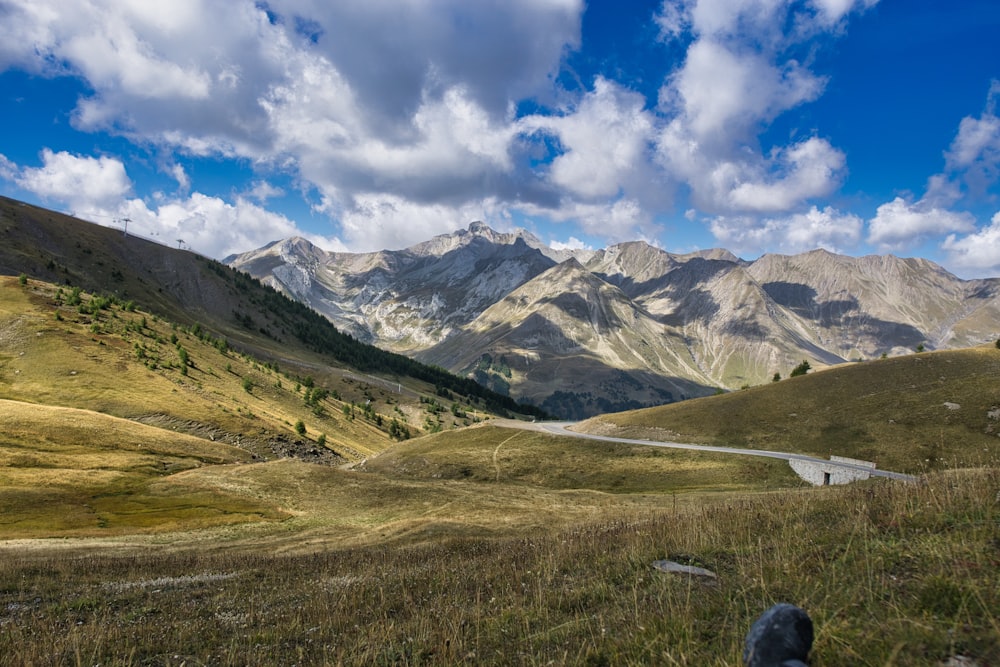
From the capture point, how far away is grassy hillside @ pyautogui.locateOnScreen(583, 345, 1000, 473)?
6756 cm

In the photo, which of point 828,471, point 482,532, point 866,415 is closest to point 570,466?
point 828,471

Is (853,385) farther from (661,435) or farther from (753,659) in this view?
(753,659)

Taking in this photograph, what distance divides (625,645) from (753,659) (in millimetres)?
2024

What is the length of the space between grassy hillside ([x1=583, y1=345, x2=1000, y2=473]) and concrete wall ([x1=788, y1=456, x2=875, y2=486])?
26.2 ft

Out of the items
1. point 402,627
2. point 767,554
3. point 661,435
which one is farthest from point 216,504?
point 661,435

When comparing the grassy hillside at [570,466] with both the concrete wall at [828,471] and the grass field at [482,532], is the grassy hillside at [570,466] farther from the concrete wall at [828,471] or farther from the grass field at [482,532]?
the concrete wall at [828,471]

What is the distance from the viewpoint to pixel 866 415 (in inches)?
3078

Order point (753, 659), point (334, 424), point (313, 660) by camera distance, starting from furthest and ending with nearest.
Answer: point (334, 424) < point (313, 660) < point (753, 659)

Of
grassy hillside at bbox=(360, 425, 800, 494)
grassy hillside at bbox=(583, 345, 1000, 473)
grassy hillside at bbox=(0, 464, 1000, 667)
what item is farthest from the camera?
grassy hillside at bbox=(583, 345, 1000, 473)

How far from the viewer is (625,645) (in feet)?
22.2

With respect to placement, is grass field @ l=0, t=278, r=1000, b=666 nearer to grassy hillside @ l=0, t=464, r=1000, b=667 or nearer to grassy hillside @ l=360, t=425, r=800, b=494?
grassy hillside @ l=0, t=464, r=1000, b=667

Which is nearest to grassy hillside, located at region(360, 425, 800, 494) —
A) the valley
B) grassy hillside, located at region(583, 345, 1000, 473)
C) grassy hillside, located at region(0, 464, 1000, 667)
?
the valley

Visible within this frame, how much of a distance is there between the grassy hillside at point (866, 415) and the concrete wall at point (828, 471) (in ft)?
26.2

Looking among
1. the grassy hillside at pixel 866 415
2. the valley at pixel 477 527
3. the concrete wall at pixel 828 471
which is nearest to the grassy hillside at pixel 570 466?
the valley at pixel 477 527
